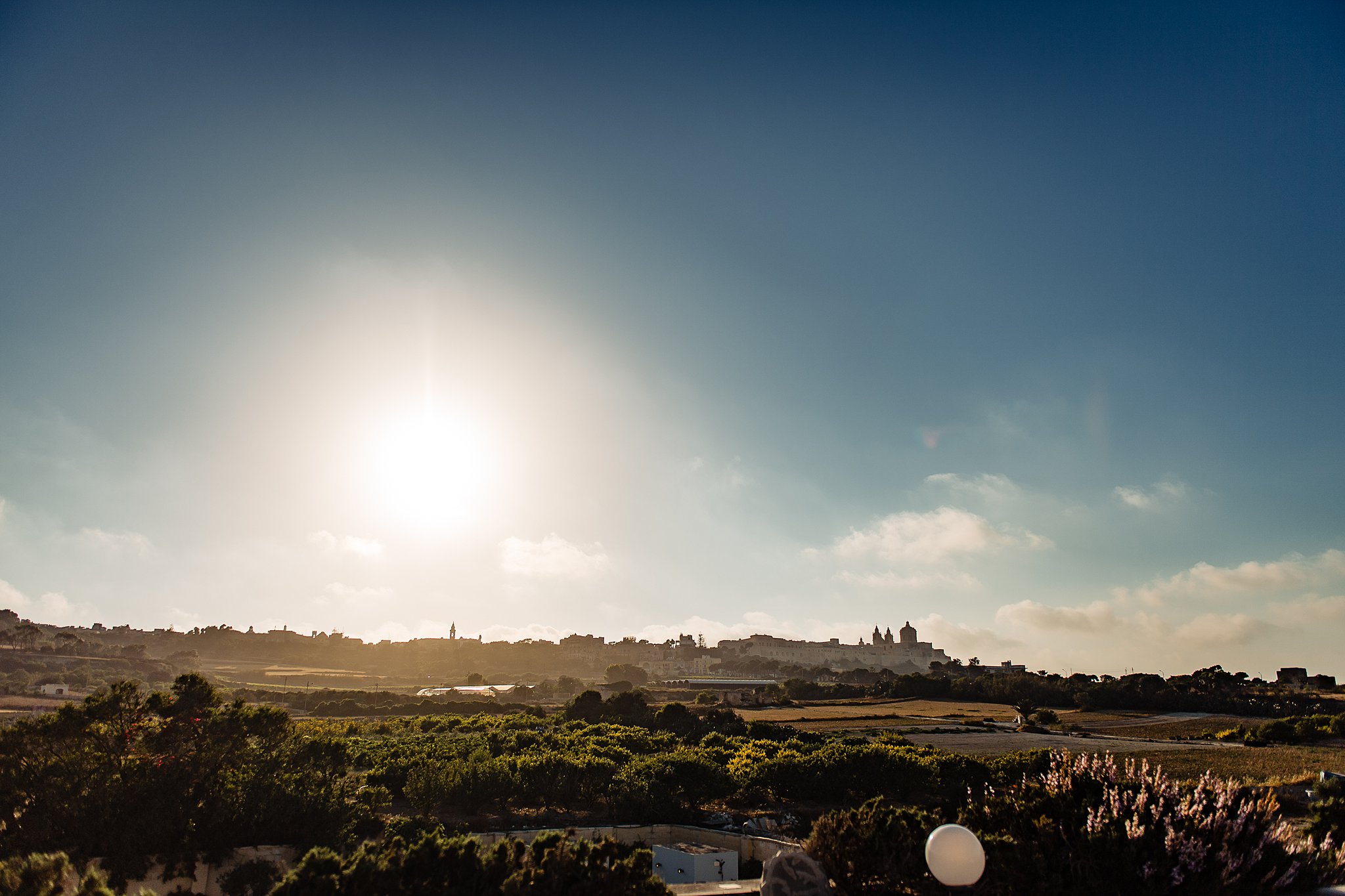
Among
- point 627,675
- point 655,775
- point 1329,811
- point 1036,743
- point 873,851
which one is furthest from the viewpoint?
point 627,675

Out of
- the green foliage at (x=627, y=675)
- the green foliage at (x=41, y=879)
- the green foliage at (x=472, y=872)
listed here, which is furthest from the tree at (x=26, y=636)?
the green foliage at (x=472, y=872)

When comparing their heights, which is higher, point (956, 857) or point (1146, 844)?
point (956, 857)

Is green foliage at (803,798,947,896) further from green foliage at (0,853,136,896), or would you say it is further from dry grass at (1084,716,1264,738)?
dry grass at (1084,716,1264,738)

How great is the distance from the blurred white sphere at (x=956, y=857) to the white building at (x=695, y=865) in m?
10.3

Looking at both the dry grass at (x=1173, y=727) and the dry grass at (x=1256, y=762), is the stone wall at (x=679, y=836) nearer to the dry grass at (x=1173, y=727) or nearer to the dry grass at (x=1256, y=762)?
the dry grass at (x=1256, y=762)

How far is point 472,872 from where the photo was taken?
812 cm

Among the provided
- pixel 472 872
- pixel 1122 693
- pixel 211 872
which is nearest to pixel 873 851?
pixel 472 872

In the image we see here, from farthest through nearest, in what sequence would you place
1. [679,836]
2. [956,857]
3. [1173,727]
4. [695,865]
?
[1173,727], [679,836], [695,865], [956,857]

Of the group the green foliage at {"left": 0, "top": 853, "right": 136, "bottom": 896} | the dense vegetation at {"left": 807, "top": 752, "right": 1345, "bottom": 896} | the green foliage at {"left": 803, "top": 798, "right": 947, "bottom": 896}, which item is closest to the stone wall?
the green foliage at {"left": 803, "top": 798, "right": 947, "bottom": 896}

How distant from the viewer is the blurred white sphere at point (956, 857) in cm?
726

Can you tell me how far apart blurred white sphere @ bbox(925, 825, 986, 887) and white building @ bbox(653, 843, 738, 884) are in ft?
33.9

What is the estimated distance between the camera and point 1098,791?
962 cm

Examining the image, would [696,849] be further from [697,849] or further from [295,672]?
[295,672]

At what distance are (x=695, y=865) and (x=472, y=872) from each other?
32.5ft
